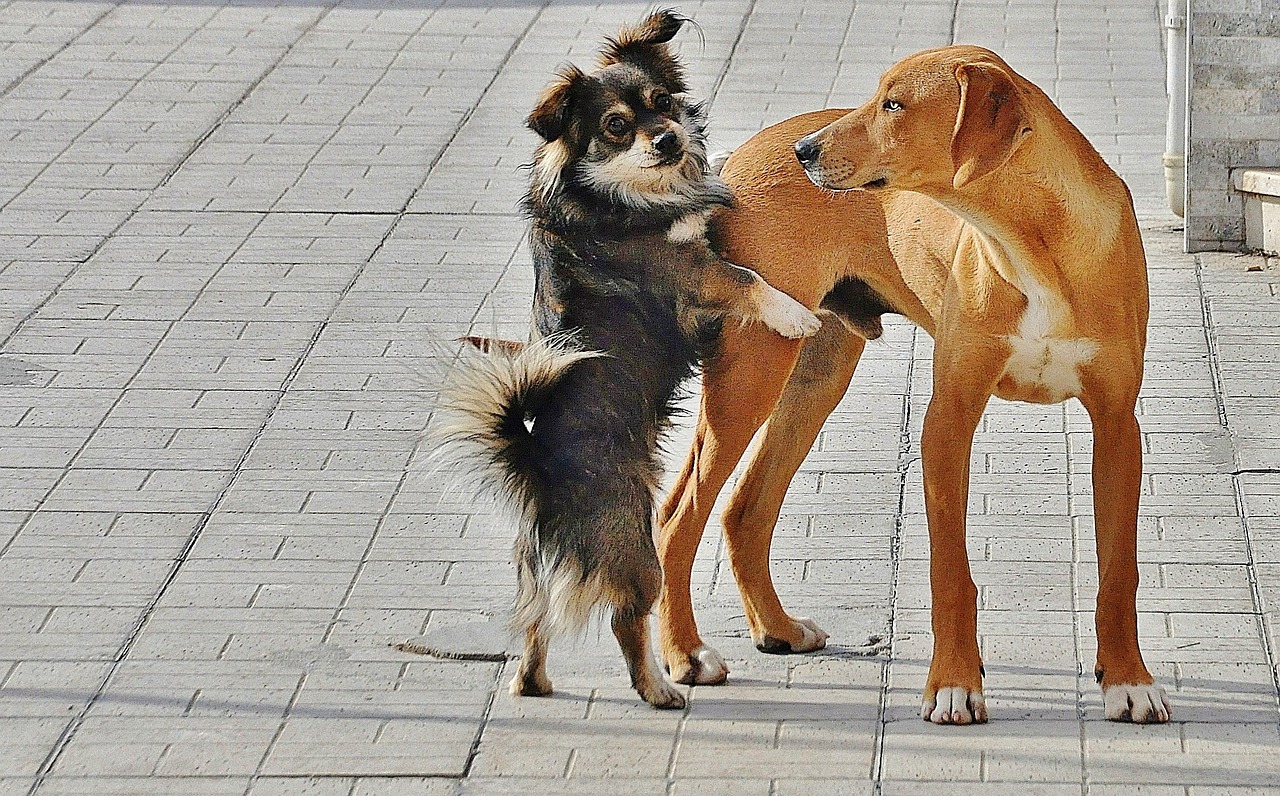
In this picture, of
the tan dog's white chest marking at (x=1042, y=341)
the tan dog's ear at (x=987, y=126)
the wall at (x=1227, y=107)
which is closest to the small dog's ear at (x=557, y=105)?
the tan dog's ear at (x=987, y=126)

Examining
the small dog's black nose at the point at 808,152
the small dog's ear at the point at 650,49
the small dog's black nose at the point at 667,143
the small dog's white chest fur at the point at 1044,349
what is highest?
the small dog's ear at the point at 650,49

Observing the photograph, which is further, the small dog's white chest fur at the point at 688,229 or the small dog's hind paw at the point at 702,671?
the small dog's hind paw at the point at 702,671

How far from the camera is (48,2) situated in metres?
13.7

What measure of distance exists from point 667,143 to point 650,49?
32 cm

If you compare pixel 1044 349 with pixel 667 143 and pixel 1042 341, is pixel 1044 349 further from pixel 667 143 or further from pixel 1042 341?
pixel 667 143

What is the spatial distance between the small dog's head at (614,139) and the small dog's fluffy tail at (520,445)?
0.42m

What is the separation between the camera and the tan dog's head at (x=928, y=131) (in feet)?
13.4

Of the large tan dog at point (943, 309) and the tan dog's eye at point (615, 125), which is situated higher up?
the tan dog's eye at point (615, 125)

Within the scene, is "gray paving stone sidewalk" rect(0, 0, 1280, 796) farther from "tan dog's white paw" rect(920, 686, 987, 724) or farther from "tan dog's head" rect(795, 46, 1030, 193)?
"tan dog's head" rect(795, 46, 1030, 193)

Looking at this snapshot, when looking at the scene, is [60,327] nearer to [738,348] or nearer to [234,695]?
[234,695]

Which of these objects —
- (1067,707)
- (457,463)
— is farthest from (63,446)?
(1067,707)

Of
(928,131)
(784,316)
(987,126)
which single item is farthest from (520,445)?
(987,126)

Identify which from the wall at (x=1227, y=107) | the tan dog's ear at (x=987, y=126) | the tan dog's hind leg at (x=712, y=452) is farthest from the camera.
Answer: the wall at (x=1227, y=107)

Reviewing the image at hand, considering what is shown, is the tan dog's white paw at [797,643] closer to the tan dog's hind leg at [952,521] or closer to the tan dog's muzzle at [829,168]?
the tan dog's hind leg at [952,521]
